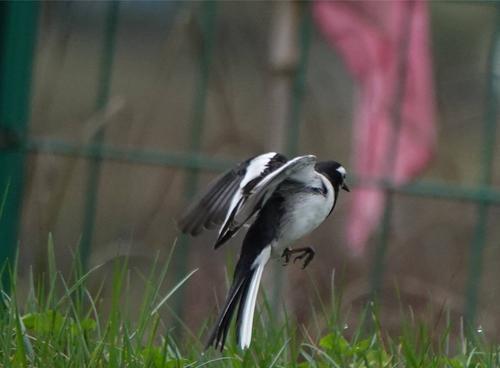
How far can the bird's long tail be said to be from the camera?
3094 mm

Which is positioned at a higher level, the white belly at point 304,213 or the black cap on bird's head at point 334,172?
the black cap on bird's head at point 334,172

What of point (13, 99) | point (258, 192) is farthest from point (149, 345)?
point (13, 99)

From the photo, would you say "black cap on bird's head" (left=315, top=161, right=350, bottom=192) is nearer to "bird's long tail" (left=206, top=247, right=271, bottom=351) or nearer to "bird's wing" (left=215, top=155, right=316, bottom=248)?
"bird's wing" (left=215, top=155, right=316, bottom=248)

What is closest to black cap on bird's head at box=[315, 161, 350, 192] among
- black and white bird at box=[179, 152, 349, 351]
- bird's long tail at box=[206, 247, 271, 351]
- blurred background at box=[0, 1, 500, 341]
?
black and white bird at box=[179, 152, 349, 351]

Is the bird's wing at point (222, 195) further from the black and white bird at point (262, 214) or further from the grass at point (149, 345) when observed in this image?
the grass at point (149, 345)

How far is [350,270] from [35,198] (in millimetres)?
1336

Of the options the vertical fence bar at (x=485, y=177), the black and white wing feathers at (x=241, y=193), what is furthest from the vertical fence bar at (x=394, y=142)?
the black and white wing feathers at (x=241, y=193)

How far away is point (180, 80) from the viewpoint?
23.4ft

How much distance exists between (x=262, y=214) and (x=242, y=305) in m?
0.32

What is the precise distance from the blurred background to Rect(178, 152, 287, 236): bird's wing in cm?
190

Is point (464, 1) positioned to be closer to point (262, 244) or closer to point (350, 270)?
point (350, 270)

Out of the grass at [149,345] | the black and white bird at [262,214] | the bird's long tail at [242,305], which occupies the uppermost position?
the black and white bird at [262,214]

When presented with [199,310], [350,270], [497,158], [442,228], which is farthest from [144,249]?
[497,158]

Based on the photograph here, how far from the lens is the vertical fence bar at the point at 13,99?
230 inches
